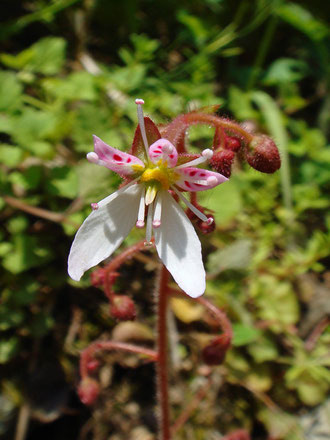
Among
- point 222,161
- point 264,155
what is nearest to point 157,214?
point 222,161

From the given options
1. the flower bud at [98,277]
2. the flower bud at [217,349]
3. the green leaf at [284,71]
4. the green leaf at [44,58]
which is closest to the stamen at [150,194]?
the flower bud at [98,277]

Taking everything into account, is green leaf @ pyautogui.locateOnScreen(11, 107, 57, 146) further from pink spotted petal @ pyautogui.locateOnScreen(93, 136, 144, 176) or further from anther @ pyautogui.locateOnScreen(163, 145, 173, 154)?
anther @ pyautogui.locateOnScreen(163, 145, 173, 154)

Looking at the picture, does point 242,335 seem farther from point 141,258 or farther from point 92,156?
point 92,156

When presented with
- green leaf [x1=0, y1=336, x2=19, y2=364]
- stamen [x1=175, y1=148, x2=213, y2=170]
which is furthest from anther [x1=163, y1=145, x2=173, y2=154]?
green leaf [x1=0, y1=336, x2=19, y2=364]

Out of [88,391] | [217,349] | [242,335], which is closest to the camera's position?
[217,349]

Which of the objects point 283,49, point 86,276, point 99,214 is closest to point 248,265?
point 86,276

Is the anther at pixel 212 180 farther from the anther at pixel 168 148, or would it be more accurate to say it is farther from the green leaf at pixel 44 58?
the green leaf at pixel 44 58
